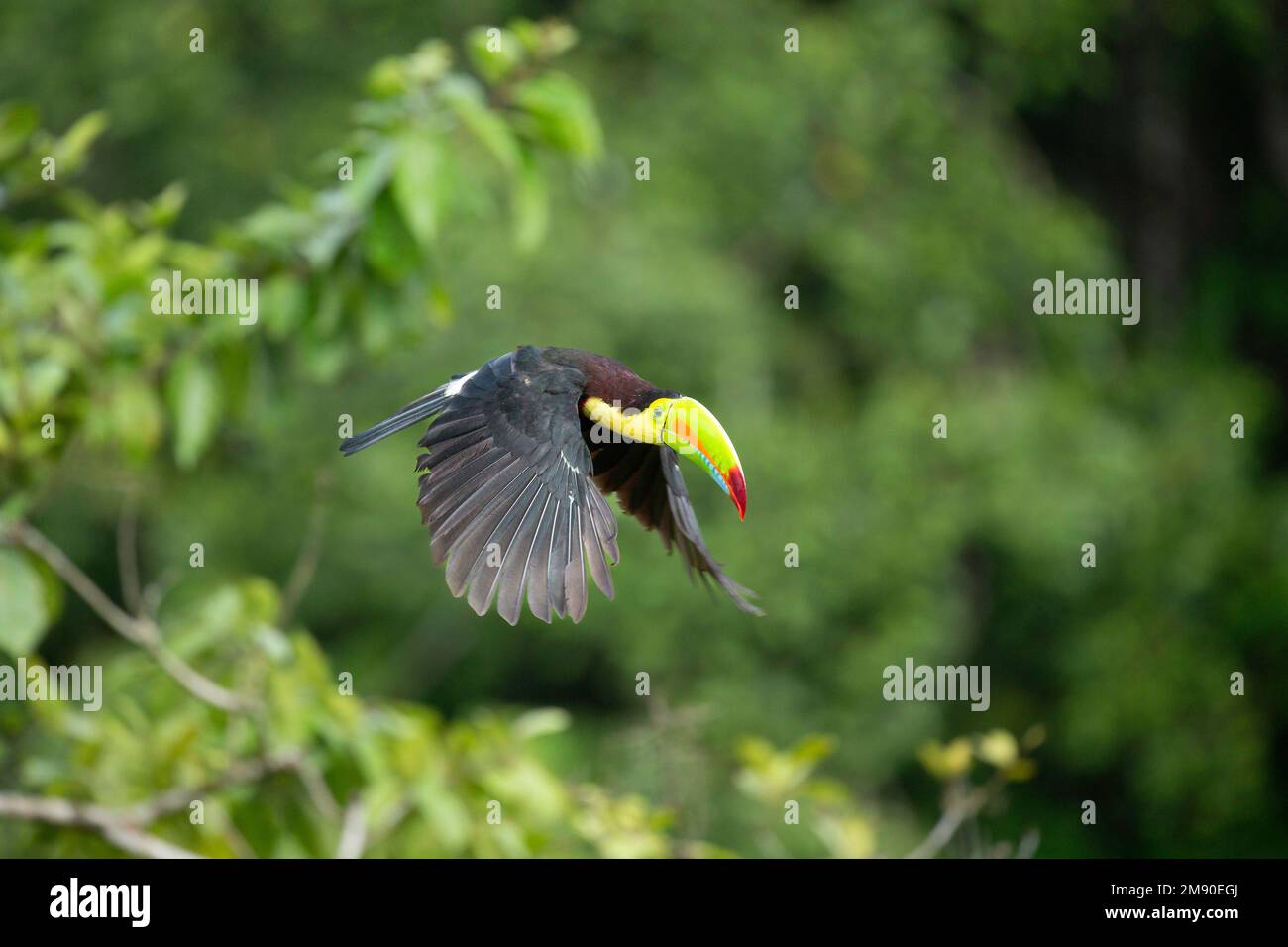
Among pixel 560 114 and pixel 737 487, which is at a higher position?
pixel 560 114

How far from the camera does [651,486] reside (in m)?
2.72

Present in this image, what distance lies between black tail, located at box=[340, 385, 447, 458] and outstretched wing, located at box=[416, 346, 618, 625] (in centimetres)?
6

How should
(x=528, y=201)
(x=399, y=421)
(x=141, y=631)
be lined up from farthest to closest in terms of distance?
1. (x=528, y=201)
2. (x=141, y=631)
3. (x=399, y=421)

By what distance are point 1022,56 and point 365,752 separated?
667 centimetres

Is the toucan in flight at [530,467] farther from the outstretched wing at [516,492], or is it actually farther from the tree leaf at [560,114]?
the tree leaf at [560,114]

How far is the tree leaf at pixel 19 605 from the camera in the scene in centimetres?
287

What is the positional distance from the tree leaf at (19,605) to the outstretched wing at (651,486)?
3.58 ft

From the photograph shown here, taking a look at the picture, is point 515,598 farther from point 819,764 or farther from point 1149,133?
point 1149,133

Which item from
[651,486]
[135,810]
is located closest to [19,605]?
[135,810]

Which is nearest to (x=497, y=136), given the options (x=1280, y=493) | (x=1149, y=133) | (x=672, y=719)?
(x=672, y=719)

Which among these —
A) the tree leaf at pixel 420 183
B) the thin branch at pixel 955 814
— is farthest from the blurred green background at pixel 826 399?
the tree leaf at pixel 420 183

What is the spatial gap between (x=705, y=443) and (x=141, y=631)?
1513 millimetres

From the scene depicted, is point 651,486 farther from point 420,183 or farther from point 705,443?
point 705,443

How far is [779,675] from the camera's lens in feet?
24.5
